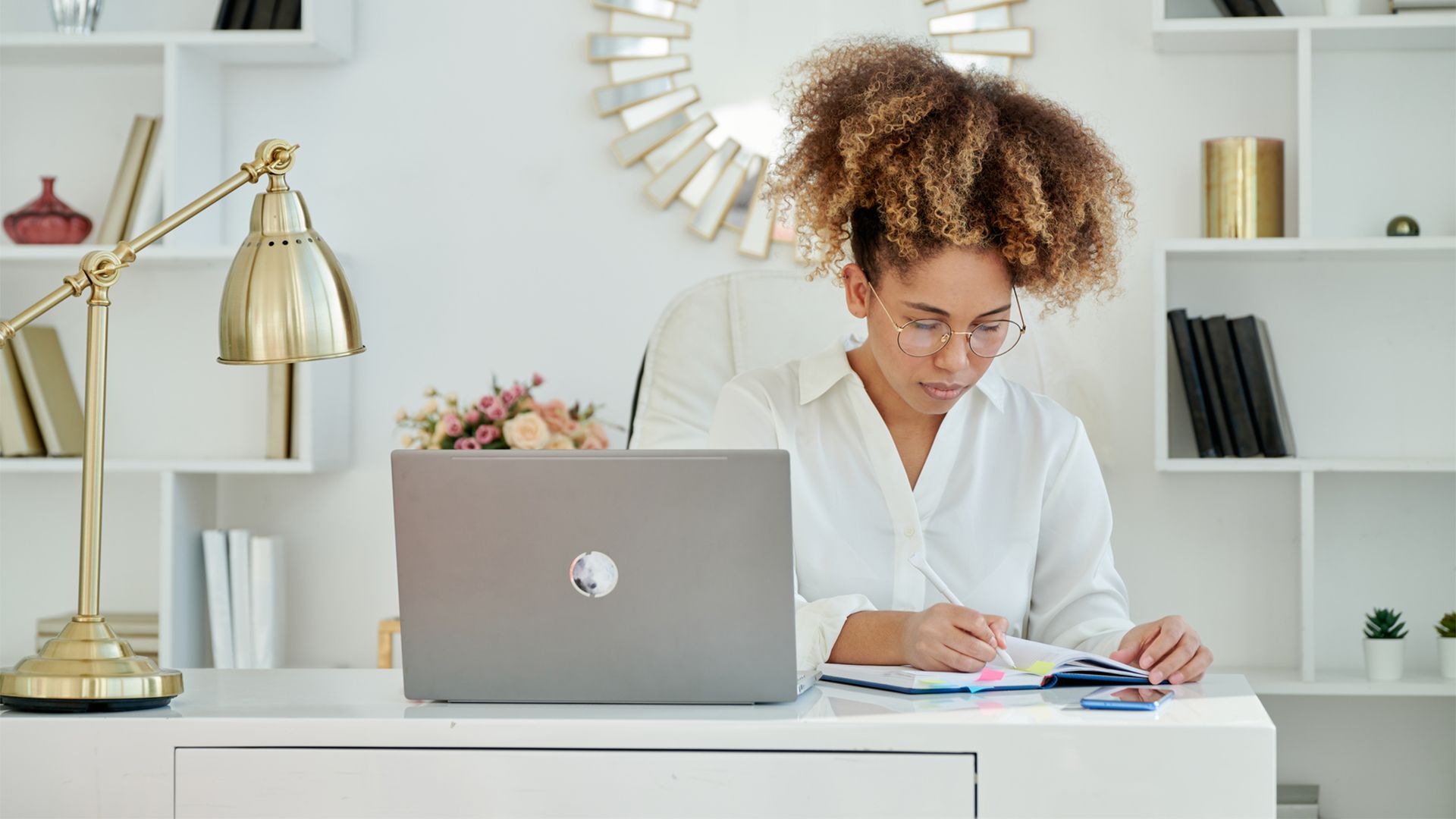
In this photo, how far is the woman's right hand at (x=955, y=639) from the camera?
120cm

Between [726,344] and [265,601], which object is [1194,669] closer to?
[726,344]

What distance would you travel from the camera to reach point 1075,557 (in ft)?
5.42

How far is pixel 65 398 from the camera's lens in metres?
2.68

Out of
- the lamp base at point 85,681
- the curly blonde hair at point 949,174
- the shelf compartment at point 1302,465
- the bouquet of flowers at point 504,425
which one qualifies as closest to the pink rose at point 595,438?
the bouquet of flowers at point 504,425

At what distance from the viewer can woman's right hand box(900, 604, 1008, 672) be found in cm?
120

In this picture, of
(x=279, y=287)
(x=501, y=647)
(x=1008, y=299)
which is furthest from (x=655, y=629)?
(x=1008, y=299)

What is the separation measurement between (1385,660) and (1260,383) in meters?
0.52

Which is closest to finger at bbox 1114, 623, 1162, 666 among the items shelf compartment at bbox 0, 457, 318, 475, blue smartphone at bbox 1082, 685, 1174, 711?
blue smartphone at bbox 1082, 685, 1174, 711

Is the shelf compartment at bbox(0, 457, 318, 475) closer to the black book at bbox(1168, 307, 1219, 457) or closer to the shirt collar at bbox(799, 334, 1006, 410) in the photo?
the shirt collar at bbox(799, 334, 1006, 410)

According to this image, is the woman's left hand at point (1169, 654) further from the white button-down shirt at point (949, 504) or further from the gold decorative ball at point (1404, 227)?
the gold decorative ball at point (1404, 227)

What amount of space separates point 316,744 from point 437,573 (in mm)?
153

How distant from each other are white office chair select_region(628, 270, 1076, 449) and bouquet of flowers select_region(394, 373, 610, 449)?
29 centimetres

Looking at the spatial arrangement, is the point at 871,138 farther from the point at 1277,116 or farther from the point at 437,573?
the point at 1277,116

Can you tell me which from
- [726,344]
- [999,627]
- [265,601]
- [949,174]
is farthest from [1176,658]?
[265,601]
